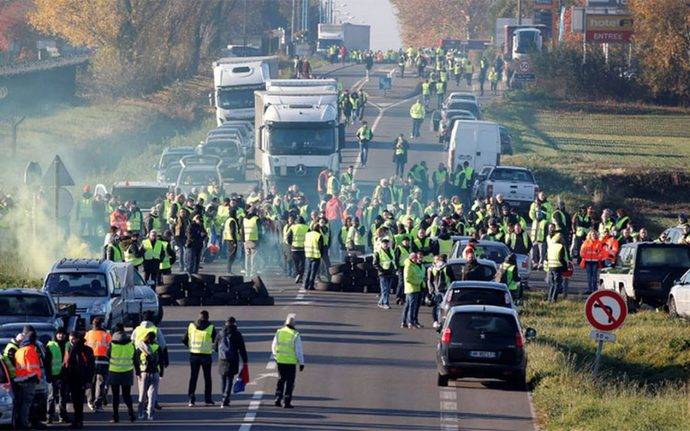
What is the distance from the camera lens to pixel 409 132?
7881cm

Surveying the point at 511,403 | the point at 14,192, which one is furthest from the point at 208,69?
the point at 511,403

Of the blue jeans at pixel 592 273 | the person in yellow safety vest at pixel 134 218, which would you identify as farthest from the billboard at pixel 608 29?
the blue jeans at pixel 592 273

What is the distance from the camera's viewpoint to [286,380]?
933 inches

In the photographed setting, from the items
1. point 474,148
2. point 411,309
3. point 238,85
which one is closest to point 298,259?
point 411,309

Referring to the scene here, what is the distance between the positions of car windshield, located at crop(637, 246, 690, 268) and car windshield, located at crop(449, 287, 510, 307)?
8032mm

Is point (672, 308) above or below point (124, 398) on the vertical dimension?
below

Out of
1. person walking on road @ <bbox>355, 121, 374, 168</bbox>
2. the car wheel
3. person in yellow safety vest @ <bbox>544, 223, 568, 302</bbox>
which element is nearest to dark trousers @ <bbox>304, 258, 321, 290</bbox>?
person in yellow safety vest @ <bbox>544, 223, 568, 302</bbox>

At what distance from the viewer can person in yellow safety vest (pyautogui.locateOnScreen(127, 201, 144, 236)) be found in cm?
4191

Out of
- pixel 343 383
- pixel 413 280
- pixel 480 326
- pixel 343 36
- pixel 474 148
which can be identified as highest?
pixel 480 326

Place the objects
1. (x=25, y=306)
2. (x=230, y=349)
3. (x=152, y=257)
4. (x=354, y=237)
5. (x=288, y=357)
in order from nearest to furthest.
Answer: (x=288, y=357), (x=230, y=349), (x=25, y=306), (x=152, y=257), (x=354, y=237)

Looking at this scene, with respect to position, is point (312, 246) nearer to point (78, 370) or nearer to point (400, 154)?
point (78, 370)

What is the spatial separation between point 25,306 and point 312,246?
11.2m

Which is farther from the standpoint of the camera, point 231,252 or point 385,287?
point 231,252

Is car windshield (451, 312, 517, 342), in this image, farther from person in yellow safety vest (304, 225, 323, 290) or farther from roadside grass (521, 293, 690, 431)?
person in yellow safety vest (304, 225, 323, 290)
